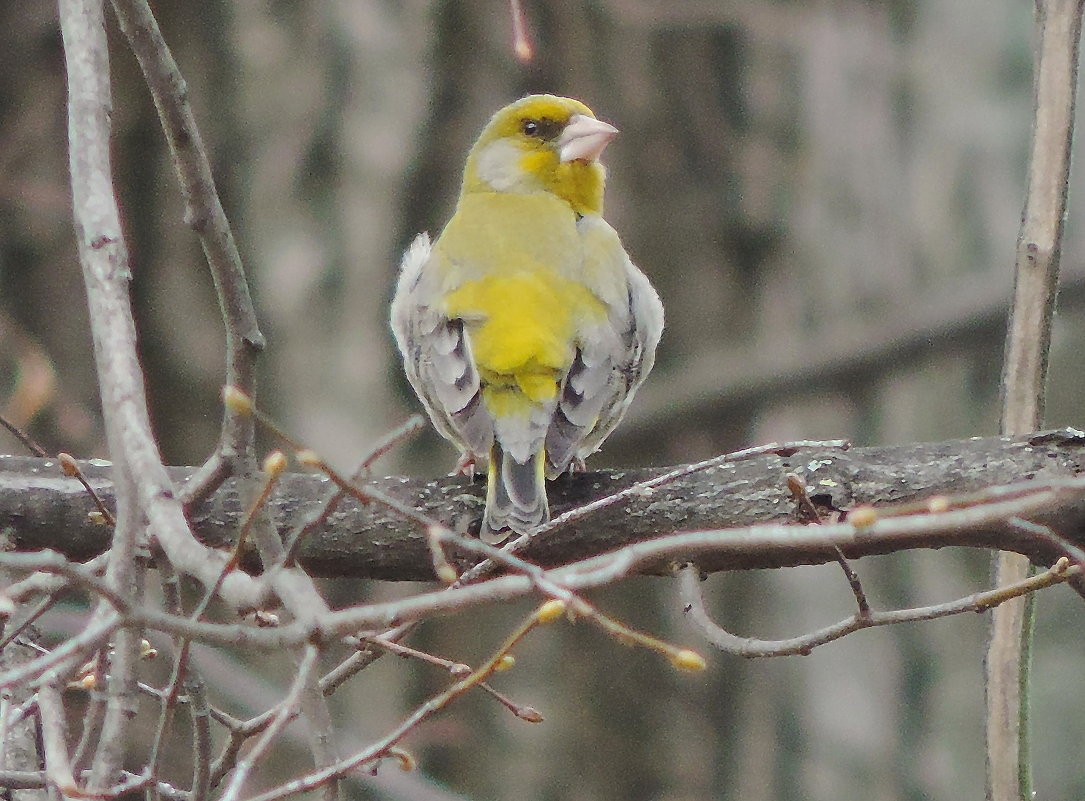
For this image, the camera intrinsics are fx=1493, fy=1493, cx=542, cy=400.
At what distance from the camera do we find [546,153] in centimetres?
540

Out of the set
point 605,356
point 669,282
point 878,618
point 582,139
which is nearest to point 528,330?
point 605,356

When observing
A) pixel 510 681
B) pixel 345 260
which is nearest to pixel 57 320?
pixel 345 260

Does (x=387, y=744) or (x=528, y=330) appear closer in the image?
(x=387, y=744)

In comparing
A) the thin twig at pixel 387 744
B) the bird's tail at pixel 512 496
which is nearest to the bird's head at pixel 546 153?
the bird's tail at pixel 512 496

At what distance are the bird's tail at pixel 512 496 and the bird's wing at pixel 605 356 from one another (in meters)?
0.09

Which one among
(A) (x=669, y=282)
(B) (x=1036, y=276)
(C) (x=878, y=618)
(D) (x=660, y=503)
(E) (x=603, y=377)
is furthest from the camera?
(A) (x=669, y=282)

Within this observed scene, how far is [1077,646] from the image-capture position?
7.52m

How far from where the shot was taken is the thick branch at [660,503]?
3.07 metres

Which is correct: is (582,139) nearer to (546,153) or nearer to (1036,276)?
(546,153)

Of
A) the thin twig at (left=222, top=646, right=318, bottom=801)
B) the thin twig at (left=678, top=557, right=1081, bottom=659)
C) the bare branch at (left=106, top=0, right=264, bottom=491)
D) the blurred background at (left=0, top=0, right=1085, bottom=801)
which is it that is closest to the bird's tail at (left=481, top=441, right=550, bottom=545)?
the thin twig at (left=678, top=557, right=1081, bottom=659)

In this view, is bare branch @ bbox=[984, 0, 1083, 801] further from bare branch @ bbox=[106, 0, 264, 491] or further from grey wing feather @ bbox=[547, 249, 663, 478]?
bare branch @ bbox=[106, 0, 264, 491]

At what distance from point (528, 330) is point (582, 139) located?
52.4 inches

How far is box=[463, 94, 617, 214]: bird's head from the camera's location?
531 cm

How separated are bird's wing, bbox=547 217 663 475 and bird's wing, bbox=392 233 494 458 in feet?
0.71
